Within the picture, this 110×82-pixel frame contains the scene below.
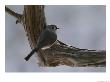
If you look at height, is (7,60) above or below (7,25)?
below

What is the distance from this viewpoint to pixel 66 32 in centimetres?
106

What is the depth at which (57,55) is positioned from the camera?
0.97 meters

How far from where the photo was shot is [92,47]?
1.01 metres

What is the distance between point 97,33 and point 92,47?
9 cm

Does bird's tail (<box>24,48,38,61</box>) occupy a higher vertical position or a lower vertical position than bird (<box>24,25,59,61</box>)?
lower

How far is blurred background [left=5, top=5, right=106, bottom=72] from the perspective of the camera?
3.37ft

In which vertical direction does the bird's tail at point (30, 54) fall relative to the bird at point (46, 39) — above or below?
below

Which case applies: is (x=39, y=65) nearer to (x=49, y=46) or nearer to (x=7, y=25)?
(x=49, y=46)

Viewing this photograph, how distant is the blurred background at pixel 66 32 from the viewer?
40.5 inches

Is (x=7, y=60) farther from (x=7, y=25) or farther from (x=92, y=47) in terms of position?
(x=92, y=47)
